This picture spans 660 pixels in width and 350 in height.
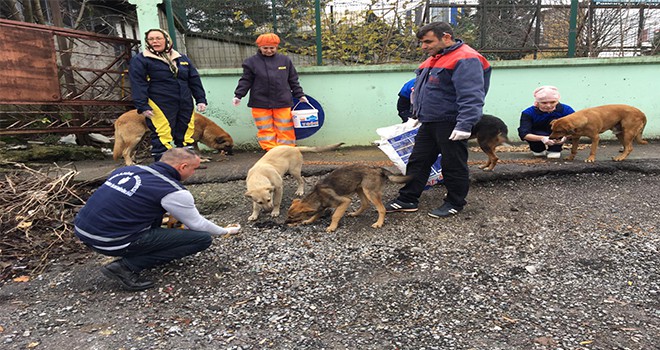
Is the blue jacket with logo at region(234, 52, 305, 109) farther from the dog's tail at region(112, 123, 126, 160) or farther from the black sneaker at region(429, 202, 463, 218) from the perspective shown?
the black sneaker at region(429, 202, 463, 218)

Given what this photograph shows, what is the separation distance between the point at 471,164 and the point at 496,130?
31.0 inches

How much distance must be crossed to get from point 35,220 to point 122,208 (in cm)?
233

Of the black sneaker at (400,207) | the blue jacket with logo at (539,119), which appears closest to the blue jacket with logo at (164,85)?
the black sneaker at (400,207)

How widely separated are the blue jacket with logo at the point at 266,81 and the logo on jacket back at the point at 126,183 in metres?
3.76

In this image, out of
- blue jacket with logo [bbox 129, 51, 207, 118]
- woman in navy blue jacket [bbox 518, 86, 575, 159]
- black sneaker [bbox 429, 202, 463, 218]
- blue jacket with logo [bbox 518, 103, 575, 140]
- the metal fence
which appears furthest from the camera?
the metal fence

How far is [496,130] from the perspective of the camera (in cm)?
586

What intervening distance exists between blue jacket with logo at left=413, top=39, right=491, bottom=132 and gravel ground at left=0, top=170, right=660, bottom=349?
4.18ft

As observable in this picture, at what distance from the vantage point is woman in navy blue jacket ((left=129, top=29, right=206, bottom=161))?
587 centimetres

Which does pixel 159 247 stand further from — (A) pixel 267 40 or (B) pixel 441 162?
(A) pixel 267 40

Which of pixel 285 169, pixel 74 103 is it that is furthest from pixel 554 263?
pixel 74 103

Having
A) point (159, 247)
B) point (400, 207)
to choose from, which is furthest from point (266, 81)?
point (159, 247)

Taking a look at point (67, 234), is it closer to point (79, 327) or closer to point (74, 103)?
point (79, 327)

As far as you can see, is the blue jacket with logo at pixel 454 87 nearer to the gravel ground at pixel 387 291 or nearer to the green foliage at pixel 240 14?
the gravel ground at pixel 387 291

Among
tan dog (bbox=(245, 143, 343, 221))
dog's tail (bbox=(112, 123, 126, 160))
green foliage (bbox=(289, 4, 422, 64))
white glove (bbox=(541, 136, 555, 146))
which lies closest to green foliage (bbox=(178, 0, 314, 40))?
green foliage (bbox=(289, 4, 422, 64))
